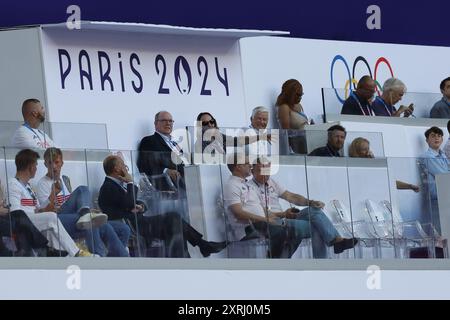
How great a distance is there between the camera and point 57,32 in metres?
12.0

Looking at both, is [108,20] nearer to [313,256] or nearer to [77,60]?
[77,60]

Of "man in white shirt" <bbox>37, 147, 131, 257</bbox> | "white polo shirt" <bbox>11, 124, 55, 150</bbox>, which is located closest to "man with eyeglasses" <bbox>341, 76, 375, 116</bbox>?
"white polo shirt" <bbox>11, 124, 55, 150</bbox>

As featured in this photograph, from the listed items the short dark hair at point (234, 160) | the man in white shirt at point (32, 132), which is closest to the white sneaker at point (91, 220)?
the man in white shirt at point (32, 132)

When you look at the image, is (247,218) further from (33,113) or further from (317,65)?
(317,65)

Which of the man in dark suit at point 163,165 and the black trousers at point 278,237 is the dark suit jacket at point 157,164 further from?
the black trousers at point 278,237

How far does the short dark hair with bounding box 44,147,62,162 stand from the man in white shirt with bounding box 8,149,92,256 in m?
0.11

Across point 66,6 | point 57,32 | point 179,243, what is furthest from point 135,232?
point 66,6

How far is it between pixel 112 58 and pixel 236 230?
136 inches

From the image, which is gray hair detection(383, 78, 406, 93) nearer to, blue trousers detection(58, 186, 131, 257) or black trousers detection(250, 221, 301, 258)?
black trousers detection(250, 221, 301, 258)

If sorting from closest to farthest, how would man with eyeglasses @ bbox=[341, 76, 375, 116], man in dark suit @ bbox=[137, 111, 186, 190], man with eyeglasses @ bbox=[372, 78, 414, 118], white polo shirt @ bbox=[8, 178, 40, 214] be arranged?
white polo shirt @ bbox=[8, 178, 40, 214] → man in dark suit @ bbox=[137, 111, 186, 190] → man with eyeglasses @ bbox=[341, 76, 375, 116] → man with eyeglasses @ bbox=[372, 78, 414, 118]

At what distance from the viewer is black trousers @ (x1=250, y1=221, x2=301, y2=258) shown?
9273 mm

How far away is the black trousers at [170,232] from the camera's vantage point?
896cm

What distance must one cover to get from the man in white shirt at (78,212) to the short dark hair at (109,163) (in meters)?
0.20

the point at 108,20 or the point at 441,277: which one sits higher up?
the point at 108,20
